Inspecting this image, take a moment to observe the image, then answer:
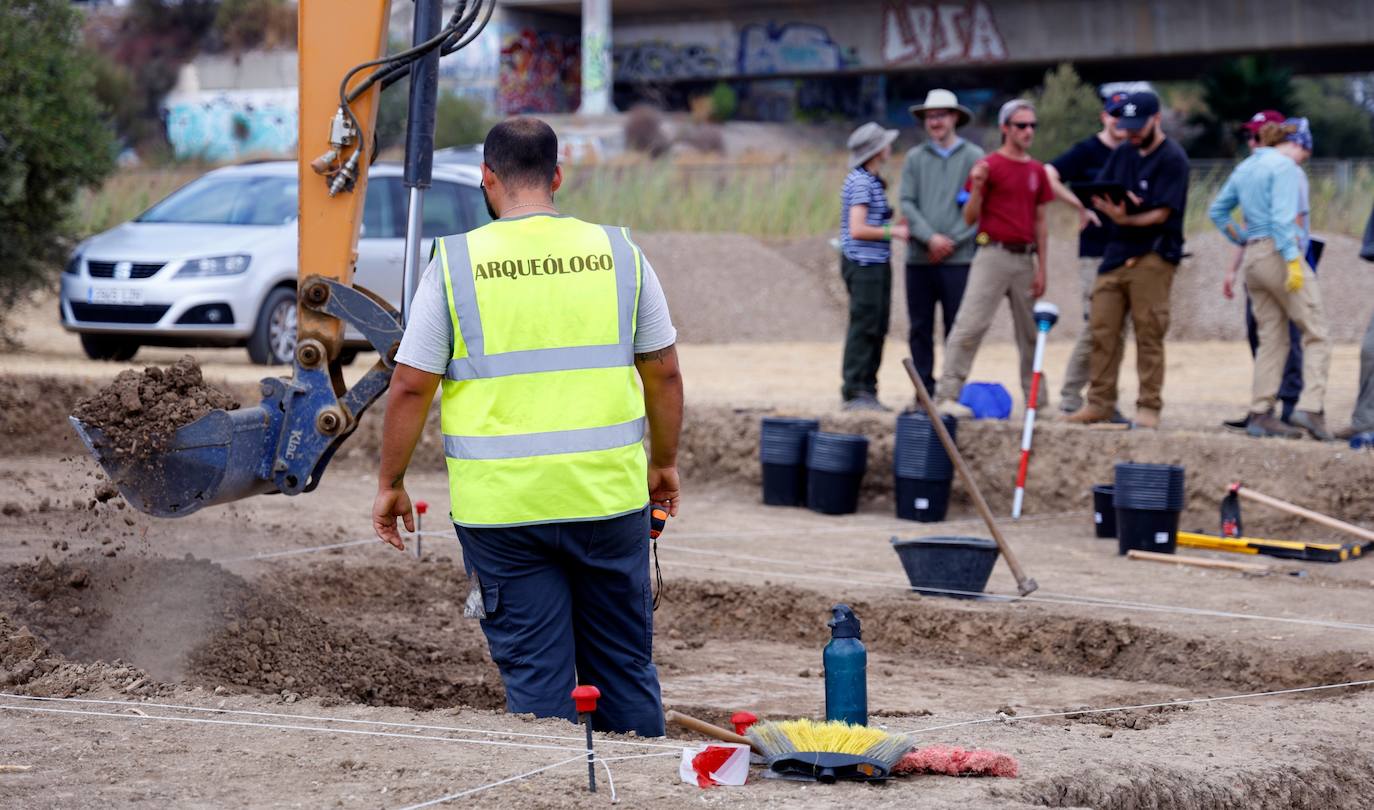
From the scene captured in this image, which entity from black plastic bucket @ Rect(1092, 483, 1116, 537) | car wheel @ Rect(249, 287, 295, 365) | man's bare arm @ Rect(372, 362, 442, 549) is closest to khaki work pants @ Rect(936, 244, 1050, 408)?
black plastic bucket @ Rect(1092, 483, 1116, 537)

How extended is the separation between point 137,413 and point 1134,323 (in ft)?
22.2

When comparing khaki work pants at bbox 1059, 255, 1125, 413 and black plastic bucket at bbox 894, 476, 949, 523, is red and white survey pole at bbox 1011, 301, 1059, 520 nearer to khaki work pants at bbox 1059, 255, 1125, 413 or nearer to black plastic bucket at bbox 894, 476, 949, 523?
black plastic bucket at bbox 894, 476, 949, 523

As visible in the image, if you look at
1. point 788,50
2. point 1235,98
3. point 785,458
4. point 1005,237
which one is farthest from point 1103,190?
point 788,50

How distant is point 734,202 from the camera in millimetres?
25156

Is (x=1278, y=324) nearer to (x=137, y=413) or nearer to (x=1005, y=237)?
(x=1005, y=237)

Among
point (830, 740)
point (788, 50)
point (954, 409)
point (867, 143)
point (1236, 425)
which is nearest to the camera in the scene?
point (830, 740)

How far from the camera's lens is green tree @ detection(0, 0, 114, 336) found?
1495 cm

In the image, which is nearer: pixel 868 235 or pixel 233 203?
pixel 868 235

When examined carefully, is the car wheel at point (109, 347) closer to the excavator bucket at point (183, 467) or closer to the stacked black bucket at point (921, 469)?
the stacked black bucket at point (921, 469)

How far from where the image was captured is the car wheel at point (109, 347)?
14.0 meters

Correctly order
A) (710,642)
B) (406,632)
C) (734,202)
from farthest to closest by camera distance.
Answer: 1. (734,202)
2. (710,642)
3. (406,632)

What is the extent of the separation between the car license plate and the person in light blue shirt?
350 inches

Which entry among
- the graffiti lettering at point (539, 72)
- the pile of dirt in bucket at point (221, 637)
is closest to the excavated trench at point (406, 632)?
the pile of dirt in bucket at point (221, 637)

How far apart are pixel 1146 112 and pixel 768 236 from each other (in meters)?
14.7
